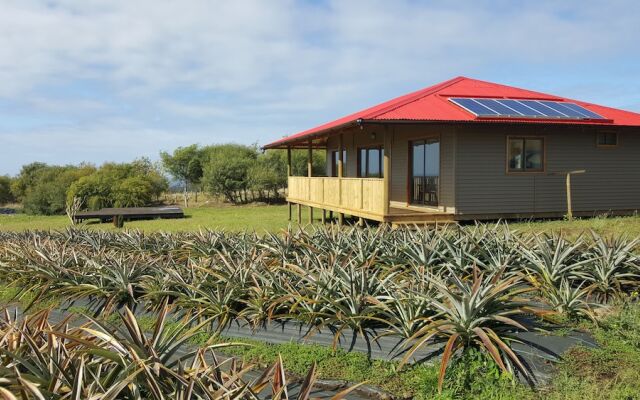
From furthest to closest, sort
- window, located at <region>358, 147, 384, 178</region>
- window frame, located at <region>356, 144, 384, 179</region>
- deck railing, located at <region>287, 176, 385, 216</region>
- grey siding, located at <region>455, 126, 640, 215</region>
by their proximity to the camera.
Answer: window, located at <region>358, 147, 384, 178</region> < window frame, located at <region>356, 144, 384, 179</region> < grey siding, located at <region>455, 126, 640, 215</region> < deck railing, located at <region>287, 176, 385, 216</region>

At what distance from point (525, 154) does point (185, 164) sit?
2978 cm

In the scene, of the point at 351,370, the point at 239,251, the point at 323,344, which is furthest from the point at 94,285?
the point at 351,370

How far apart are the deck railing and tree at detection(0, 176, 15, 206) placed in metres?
33.9

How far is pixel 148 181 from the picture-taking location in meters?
31.2

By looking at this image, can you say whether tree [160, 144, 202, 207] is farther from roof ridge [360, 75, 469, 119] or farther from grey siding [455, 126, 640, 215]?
grey siding [455, 126, 640, 215]

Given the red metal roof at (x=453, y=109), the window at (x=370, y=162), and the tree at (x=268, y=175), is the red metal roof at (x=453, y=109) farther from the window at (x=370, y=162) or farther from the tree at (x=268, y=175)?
the tree at (x=268, y=175)

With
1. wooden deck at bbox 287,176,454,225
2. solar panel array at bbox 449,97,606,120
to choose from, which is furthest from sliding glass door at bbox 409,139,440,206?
solar panel array at bbox 449,97,606,120

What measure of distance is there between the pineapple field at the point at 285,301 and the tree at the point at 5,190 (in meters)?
40.6

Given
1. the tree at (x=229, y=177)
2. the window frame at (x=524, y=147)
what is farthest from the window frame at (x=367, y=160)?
the tree at (x=229, y=177)

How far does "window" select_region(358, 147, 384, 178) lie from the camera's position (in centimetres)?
1850

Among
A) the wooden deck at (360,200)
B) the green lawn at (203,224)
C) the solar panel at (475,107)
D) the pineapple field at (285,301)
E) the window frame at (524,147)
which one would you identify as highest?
the solar panel at (475,107)

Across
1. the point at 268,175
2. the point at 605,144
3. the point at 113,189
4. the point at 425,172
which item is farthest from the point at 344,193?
the point at 113,189

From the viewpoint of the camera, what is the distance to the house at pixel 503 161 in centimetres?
1279

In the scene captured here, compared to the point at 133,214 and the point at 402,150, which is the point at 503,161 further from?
the point at 133,214
